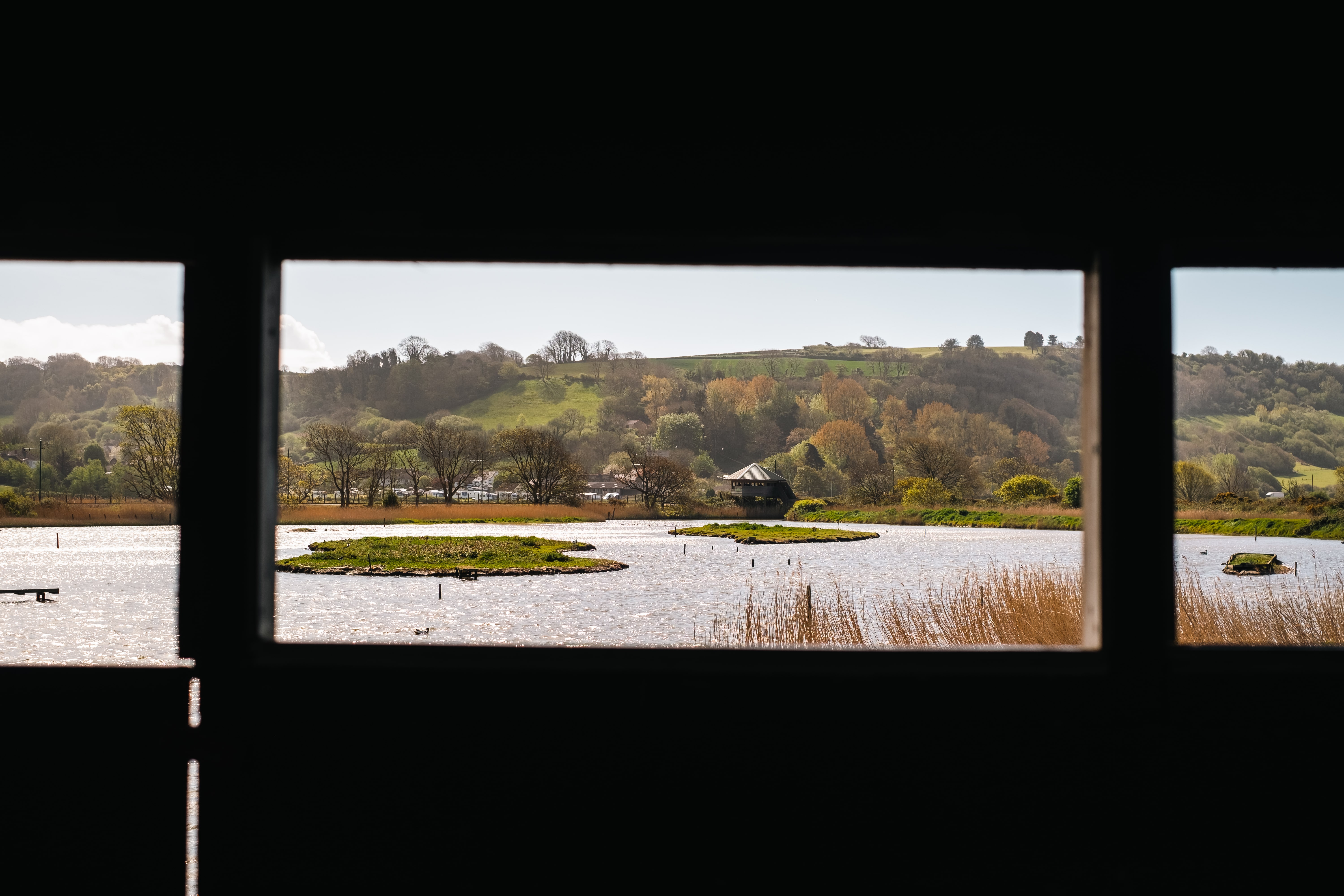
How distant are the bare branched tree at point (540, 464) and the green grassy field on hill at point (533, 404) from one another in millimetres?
418

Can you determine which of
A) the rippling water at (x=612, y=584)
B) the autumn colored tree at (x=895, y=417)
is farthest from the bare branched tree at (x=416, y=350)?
the autumn colored tree at (x=895, y=417)

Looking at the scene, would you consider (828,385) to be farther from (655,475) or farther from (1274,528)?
(1274,528)

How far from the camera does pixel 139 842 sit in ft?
6.23

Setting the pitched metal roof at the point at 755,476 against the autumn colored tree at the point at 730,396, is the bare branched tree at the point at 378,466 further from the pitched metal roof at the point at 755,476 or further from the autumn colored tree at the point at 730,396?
the pitched metal roof at the point at 755,476

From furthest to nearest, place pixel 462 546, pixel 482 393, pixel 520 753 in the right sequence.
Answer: pixel 462 546, pixel 482 393, pixel 520 753

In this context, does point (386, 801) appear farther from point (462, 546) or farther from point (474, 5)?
point (462, 546)

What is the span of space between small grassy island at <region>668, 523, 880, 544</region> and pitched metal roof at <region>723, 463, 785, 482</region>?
321 cm

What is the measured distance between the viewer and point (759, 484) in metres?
28.7

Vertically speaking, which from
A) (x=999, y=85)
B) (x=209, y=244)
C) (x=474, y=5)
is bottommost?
(x=209, y=244)

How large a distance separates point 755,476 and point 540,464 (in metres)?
6.91

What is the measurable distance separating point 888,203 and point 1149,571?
0.99 metres

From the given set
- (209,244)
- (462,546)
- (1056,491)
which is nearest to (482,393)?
(462,546)

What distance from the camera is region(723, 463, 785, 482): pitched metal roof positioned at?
85.6ft

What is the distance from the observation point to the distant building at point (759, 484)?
86.1 ft
